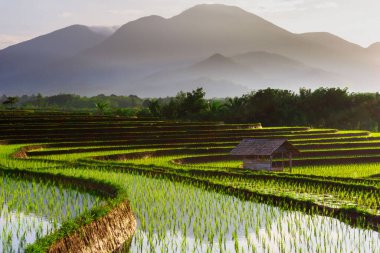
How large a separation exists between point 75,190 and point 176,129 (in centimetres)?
2564

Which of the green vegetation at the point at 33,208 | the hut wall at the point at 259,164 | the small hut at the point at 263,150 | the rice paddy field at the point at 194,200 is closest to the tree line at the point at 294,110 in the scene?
the rice paddy field at the point at 194,200

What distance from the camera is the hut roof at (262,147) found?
24812 mm

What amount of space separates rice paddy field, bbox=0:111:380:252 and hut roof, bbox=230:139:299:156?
1866mm

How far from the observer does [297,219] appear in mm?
12953

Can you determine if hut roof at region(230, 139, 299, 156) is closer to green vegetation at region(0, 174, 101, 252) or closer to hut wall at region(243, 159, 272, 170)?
hut wall at region(243, 159, 272, 170)

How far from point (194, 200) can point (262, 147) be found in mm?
10539

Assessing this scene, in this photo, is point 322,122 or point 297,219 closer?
point 297,219

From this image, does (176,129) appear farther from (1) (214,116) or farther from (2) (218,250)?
(2) (218,250)

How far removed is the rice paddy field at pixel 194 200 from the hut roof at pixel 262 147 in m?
1.87

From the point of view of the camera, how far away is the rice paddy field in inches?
421

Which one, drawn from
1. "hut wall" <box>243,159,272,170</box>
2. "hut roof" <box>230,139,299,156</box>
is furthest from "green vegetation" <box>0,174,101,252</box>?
"hut wall" <box>243,159,272,170</box>

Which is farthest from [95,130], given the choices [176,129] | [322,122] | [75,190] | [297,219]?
[322,122]

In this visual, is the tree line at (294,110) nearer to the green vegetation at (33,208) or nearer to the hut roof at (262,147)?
the hut roof at (262,147)

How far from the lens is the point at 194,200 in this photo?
1531 cm
